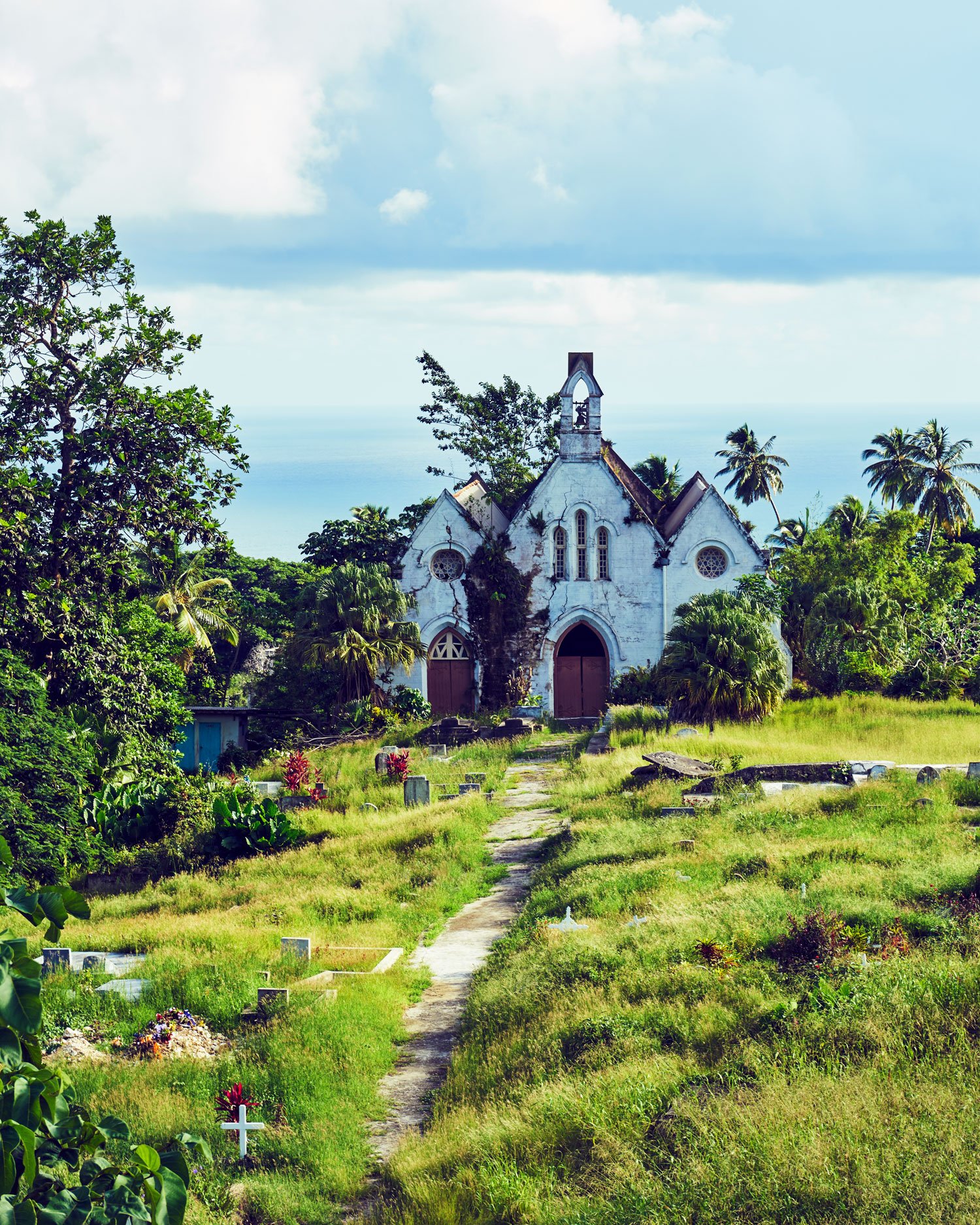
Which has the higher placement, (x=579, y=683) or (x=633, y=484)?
(x=633, y=484)

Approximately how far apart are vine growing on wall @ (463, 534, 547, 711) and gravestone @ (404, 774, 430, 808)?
16065 millimetres

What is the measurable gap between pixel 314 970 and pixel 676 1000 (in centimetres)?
566

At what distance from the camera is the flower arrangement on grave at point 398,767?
29156 millimetres

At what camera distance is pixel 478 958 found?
16234 millimetres

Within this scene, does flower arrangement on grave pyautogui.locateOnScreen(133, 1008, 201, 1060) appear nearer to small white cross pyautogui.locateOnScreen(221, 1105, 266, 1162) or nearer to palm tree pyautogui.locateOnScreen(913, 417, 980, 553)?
small white cross pyautogui.locateOnScreen(221, 1105, 266, 1162)

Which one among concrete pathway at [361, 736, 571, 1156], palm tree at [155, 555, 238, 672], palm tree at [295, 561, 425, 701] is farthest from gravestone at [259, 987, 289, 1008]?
palm tree at [155, 555, 238, 672]

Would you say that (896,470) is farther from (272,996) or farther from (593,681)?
(272,996)

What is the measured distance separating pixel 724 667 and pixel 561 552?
1238 cm

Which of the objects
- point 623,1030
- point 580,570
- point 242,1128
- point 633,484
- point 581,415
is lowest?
point 242,1128

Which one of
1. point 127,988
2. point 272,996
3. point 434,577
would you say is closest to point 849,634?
point 434,577

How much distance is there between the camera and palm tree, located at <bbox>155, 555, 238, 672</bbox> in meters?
49.8

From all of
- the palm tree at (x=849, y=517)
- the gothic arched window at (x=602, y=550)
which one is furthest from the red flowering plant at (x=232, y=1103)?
the palm tree at (x=849, y=517)

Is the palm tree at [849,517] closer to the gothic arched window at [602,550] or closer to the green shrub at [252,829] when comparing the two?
the gothic arched window at [602,550]

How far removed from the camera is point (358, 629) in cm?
4016
